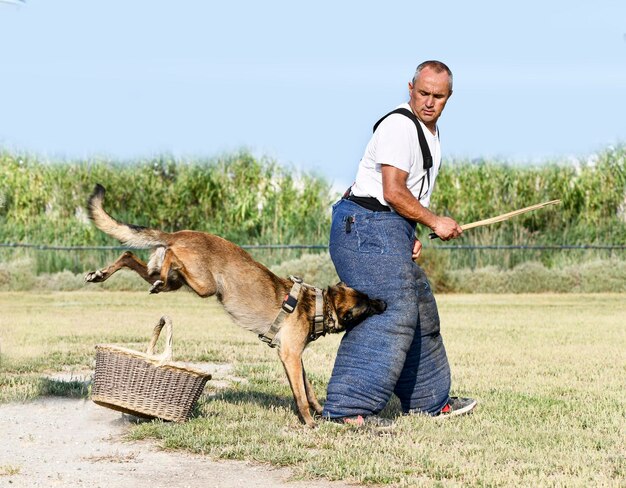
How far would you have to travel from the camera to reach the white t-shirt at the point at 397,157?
21.4 feet

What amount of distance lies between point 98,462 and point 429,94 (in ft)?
11.1

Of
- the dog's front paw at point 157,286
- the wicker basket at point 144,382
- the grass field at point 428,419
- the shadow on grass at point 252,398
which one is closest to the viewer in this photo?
the grass field at point 428,419

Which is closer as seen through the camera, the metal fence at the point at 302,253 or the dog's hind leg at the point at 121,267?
the dog's hind leg at the point at 121,267

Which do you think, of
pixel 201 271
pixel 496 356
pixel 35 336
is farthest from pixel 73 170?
pixel 201 271

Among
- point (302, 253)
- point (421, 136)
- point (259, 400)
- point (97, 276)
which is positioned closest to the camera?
point (421, 136)

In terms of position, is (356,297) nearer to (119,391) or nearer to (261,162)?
(119,391)

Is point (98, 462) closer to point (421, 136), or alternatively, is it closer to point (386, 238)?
point (386, 238)

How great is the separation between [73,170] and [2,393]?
19.6 meters

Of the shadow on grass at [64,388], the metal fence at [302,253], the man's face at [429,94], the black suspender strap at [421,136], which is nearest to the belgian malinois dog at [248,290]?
the black suspender strap at [421,136]

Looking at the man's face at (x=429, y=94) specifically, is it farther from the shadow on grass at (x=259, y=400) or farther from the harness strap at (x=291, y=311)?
the shadow on grass at (x=259, y=400)

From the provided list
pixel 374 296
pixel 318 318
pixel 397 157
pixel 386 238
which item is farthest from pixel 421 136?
pixel 318 318

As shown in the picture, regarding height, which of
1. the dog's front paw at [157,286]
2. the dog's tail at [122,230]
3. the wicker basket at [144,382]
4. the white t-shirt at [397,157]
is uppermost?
the white t-shirt at [397,157]

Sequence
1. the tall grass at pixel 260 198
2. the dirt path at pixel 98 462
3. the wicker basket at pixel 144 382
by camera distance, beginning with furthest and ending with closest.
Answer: the tall grass at pixel 260 198 < the wicker basket at pixel 144 382 < the dirt path at pixel 98 462

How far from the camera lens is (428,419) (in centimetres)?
716
